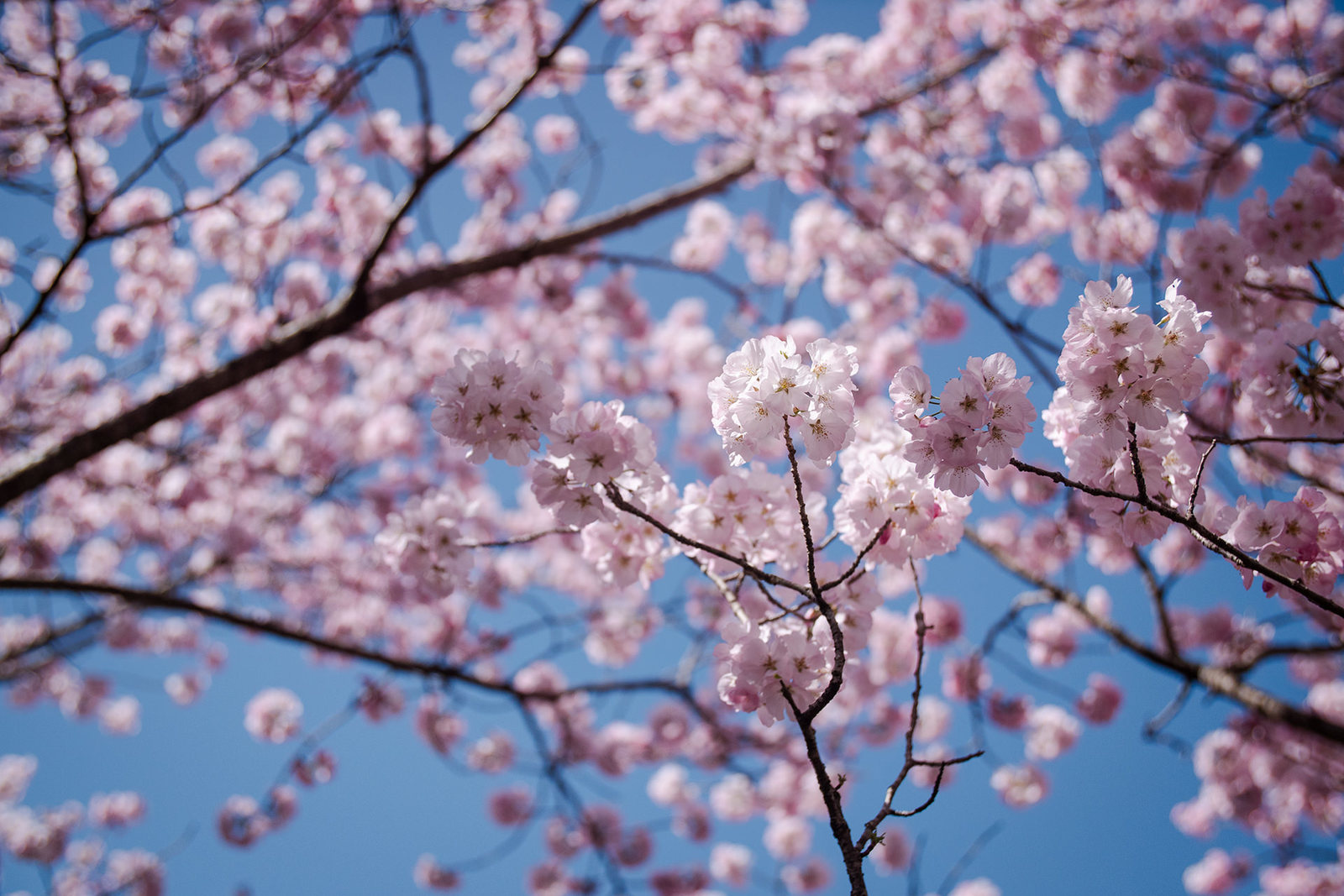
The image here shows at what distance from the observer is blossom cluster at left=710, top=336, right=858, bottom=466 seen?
1.67 m

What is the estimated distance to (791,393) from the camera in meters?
1.66

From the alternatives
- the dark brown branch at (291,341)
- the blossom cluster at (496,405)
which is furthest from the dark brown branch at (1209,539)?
the dark brown branch at (291,341)

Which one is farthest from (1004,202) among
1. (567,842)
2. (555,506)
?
(567,842)

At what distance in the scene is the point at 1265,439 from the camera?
1665mm

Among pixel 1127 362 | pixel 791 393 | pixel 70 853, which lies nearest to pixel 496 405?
pixel 791 393

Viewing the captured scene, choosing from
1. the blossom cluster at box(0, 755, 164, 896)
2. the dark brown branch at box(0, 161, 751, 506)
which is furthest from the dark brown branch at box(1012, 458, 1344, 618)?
the blossom cluster at box(0, 755, 164, 896)

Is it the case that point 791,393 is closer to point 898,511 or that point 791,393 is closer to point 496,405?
point 898,511

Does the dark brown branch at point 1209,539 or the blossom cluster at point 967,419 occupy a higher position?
the blossom cluster at point 967,419

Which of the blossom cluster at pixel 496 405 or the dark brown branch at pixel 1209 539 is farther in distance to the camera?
the blossom cluster at pixel 496 405

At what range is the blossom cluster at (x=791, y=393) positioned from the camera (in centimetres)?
167

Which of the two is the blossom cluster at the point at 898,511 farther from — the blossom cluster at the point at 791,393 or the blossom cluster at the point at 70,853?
the blossom cluster at the point at 70,853

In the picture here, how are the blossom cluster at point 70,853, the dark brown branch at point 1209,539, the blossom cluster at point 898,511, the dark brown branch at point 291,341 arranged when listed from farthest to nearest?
the blossom cluster at point 70,853 < the dark brown branch at point 291,341 < the blossom cluster at point 898,511 < the dark brown branch at point 1209,539

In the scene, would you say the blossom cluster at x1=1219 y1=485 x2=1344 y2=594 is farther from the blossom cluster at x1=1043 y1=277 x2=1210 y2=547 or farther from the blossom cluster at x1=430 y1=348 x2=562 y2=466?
the blossom cluster at x1=430 y1=348 x2=562 y2=466

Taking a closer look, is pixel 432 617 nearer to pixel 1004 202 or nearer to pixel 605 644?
pixel 605 644
